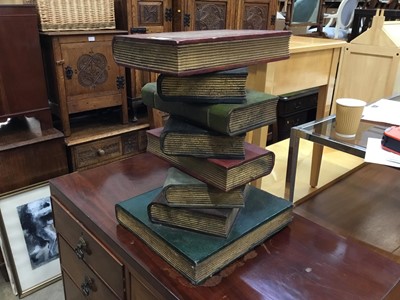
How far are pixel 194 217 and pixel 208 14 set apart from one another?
1.50m

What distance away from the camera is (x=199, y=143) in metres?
0.62

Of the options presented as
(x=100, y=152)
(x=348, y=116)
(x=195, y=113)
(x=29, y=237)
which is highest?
(x=195, y=113)

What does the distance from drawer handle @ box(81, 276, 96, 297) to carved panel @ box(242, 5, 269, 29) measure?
5.49ft

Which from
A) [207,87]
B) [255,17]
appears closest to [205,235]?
[207,87]

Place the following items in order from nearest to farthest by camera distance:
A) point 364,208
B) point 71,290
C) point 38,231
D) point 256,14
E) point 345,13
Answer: point 71,290 → point 364,208 → point 38,231 → point 256,14 → point 345,13

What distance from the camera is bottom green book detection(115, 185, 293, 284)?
1.93ft

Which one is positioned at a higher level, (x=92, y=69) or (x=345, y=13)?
(x=345, y=13)

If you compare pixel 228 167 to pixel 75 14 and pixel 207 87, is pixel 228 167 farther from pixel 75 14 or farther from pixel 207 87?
pixel 75 14

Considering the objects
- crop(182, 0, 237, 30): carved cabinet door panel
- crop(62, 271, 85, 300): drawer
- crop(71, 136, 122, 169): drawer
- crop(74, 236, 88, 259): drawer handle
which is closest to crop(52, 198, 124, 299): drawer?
crop(74, 236, 88, 259): drawer handle

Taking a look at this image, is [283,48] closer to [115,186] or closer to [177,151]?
[177,151]

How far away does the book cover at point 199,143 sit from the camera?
605 mm

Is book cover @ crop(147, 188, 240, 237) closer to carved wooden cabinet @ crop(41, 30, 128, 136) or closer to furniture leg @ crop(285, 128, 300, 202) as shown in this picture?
furniture leg @ crop(285, 128, 300, 202)

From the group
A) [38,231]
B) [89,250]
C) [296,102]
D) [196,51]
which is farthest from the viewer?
[296,102]

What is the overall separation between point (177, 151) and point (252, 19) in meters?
1.70
